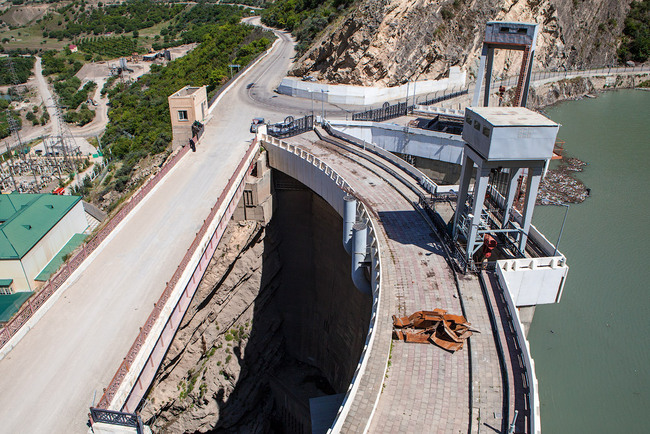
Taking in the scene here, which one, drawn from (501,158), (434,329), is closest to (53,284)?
(434,329)


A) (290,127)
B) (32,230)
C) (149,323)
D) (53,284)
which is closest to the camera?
(149,323)

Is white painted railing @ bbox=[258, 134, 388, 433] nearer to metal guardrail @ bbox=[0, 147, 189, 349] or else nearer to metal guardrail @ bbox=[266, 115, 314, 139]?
metal guardrail @ bbox=[266, 115, 314, 139]

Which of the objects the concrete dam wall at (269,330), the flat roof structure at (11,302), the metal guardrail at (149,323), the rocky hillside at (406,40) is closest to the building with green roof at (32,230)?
the flat roof structure at (11,302)

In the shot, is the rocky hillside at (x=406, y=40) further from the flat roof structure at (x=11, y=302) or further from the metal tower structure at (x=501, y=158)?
the flat roof structure at (x=11, y=302)

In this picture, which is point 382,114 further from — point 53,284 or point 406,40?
point 53,284

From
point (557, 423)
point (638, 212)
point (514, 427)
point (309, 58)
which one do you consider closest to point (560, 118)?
point (638, 212)

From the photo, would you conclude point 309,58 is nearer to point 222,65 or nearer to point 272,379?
point 222,65

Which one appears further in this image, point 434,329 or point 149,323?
point 149,323

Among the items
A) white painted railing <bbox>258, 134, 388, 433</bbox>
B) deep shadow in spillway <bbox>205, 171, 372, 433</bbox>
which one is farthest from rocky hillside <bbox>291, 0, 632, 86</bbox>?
deep shadow in spillway <bbox>205, 171, 372, 433</bbox>
